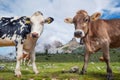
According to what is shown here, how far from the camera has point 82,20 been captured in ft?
60.5

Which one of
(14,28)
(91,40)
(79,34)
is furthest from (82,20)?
(14,28)

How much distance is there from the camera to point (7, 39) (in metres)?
19.5

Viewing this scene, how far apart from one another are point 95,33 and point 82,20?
114 centimetres

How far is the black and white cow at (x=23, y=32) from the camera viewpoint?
746 inches

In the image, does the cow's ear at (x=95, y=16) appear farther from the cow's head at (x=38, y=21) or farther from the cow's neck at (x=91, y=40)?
the cow's head at (x=38, y=21)

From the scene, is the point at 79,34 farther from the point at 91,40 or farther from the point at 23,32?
the point at 23,32

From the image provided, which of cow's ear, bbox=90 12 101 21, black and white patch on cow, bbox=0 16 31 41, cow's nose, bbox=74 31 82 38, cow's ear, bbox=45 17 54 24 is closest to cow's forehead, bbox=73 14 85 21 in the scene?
cow's ear, bbox=90 12 101 21

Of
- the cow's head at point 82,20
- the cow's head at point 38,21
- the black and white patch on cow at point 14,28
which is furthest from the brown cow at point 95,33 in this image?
the black and white patch on cow at point 14,28

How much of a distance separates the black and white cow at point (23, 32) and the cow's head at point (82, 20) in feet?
5.56

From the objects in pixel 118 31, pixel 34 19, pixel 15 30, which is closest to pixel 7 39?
pixel 15 30

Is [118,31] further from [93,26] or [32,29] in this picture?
[32,29]

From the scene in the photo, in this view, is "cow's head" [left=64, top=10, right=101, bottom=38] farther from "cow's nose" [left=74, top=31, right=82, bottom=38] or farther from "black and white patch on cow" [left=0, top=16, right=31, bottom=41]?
"black and white patch on cow" [left=0, top=16, right=31, bottom=41]

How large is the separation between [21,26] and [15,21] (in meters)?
0.72

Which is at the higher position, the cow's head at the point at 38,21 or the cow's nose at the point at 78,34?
the cow's head at the point at 38,21
